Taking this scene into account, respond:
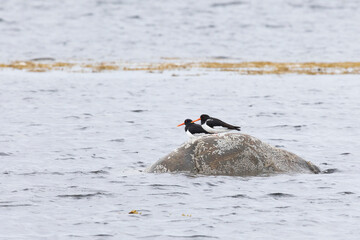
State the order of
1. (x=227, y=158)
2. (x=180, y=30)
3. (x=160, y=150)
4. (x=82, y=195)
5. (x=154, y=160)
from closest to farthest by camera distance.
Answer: (x=82, y=195), (x=227, y=158), (x=154, y=160), (x=160, y=150), (x=180, y=30)

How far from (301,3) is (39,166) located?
105 metres

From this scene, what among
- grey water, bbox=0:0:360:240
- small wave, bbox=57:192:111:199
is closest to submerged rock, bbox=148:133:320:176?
grey water, bbox=0:0:360:240

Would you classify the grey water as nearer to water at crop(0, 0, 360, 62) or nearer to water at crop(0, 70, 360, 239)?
water at crop(0, 70, 360, 239)

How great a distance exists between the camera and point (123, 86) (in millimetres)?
40156

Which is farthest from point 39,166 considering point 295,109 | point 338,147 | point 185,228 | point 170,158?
point 295,109

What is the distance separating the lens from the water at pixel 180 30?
70.1 m

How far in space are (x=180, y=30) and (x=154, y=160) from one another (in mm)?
73987

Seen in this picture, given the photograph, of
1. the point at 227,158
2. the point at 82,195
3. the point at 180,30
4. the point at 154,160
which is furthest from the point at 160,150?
the point at 180,30

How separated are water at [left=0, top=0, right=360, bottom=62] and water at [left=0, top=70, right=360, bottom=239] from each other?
2903cm

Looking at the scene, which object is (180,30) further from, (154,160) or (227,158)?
(227,158)

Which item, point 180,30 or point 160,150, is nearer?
point 160,150

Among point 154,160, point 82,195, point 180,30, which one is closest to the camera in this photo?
point 82,195

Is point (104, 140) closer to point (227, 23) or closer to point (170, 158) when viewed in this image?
point (170, 158)

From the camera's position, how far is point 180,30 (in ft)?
303
